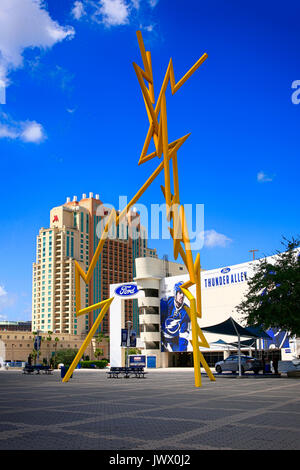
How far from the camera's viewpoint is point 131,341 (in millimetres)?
44000

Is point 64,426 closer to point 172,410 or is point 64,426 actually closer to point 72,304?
point 172,410

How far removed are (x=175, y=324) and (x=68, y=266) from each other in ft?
318

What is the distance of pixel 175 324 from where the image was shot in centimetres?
7025

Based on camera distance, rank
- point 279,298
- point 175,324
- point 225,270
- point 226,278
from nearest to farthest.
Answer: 1. point 279,298
2. point 226,278
3. point 225,270
4. point 175,324

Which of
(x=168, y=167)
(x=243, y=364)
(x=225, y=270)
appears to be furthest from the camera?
(x=225, y=270)

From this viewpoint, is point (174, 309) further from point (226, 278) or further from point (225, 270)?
point (225, 270)

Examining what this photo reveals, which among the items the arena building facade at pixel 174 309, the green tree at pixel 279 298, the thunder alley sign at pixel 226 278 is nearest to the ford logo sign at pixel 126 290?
the arena building facade at pixel 174 309

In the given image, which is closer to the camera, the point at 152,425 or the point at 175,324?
the point at 152,425

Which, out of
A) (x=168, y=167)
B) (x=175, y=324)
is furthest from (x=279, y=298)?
(x=175, y=324)

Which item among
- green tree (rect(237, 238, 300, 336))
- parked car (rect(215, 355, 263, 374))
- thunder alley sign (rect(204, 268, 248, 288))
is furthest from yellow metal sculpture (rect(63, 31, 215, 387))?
thunder alley sign (rect(204, 268, 248, 288))

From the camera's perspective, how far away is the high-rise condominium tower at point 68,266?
161125 mm

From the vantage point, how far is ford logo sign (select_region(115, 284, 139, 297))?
76.2 metres

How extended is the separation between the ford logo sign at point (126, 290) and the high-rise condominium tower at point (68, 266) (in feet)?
251

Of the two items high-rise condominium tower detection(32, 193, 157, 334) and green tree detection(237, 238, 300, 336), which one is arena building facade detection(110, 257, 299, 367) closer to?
green tree detection(237, 238, 300, 336)
